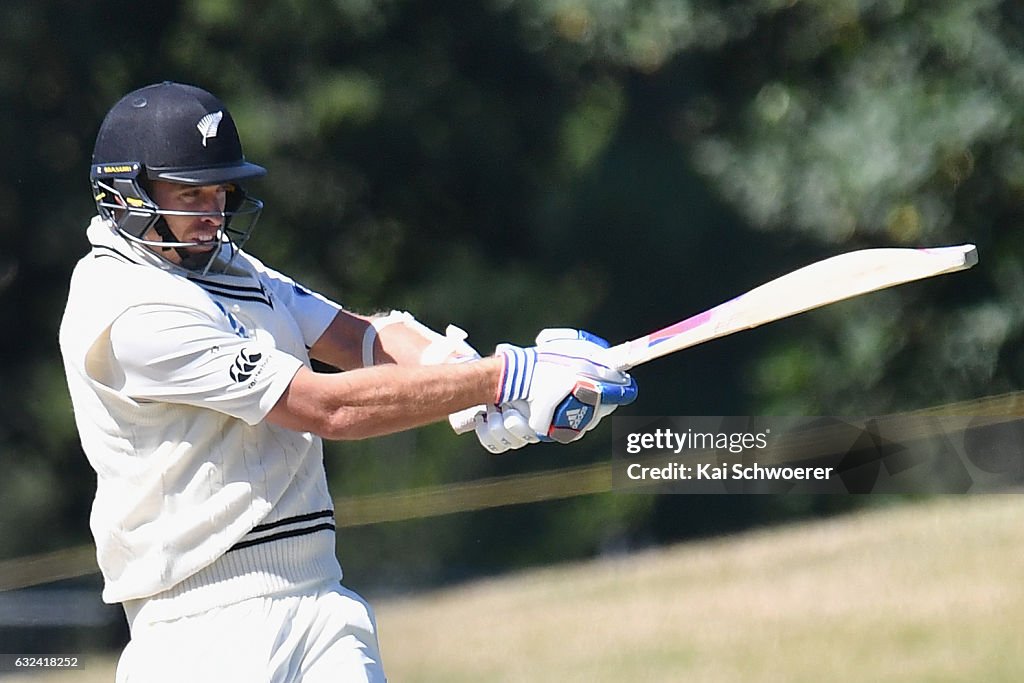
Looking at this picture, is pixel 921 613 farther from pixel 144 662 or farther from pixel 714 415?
pixel 144 662

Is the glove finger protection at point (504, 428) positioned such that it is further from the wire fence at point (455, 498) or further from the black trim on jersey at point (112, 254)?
the wire fence at point (455, 498)

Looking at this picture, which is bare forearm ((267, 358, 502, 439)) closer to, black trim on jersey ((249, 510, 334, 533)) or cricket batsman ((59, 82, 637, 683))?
cricket batsman ((59, 82, 637, 683))

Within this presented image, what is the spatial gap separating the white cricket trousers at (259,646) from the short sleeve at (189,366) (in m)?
0.34

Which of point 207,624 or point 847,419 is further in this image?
point 847,419

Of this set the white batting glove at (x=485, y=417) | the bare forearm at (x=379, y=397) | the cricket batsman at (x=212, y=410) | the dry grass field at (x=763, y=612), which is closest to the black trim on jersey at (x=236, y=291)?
the cricket batsman at (x=212, y=410)

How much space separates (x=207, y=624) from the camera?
7.64 feet

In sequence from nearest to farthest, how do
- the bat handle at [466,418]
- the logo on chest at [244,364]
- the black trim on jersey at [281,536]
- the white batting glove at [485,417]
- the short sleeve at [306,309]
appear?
the logo on chest at [244,364]
the black trim on jersey at [281,536]
the white batting glove at [485,417]
the bat handle at [466,418]
the short sleeve at [306,309]

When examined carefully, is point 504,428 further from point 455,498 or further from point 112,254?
point 455,498

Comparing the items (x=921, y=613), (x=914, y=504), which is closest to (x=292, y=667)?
(x=921, y=613)

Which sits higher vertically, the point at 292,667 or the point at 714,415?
the point at 714,415

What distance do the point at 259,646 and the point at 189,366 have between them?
0.48 meters

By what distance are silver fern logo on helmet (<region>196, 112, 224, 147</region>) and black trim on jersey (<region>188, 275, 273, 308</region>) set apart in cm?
24

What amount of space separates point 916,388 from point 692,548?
1.21m

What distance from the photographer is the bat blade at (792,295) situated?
2.51 m
